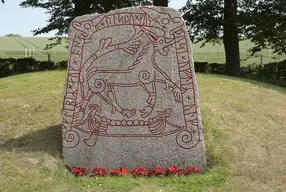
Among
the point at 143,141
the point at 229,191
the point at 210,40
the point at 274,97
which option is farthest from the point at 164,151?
the point at 210,40

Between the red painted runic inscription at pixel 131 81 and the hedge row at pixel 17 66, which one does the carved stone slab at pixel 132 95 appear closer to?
the red painted runic inscription at pixel 131 81

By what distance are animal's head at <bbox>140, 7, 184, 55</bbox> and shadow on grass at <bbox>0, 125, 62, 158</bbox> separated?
2.25m

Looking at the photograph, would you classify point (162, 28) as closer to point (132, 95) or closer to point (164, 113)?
point (132, 95)

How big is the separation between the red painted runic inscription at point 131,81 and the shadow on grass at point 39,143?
36 cm

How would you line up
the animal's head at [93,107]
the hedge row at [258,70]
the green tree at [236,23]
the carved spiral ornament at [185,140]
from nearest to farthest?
1. the carved spiral ornament at [185,140]
2. the animal's head at [93,107]
3. the green tree at [236,23]
4. the hedge row at [258,70]

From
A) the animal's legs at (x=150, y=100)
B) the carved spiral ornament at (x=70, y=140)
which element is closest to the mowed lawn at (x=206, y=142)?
the carved spiral ornament at (x=70, y=140)

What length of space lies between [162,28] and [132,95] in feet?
3.71

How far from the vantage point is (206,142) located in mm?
7148

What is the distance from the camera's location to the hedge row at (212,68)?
17.4 m

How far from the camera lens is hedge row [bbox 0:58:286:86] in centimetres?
1742

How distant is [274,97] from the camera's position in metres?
10.5

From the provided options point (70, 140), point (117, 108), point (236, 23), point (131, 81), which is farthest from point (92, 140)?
point (236, 23)

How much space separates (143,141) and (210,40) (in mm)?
12876

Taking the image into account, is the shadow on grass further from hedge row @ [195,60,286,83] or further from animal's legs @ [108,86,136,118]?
hedge row @ [195,60,286,83]
